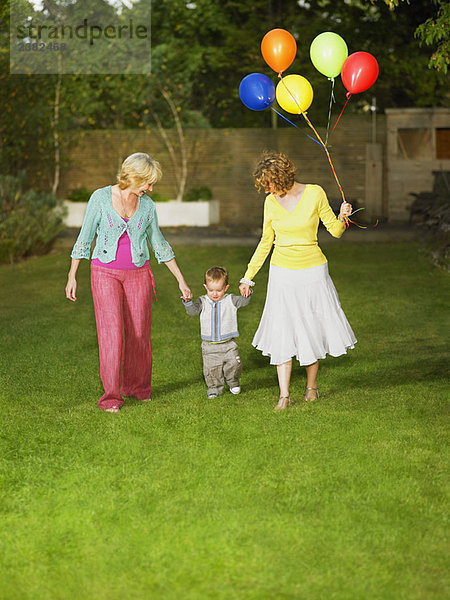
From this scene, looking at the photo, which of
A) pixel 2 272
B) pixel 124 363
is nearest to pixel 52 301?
pixel 2 272

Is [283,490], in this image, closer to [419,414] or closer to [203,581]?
[203,581]

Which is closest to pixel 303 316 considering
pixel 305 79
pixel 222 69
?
pixel 305 79

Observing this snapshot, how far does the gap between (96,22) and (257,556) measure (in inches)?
920

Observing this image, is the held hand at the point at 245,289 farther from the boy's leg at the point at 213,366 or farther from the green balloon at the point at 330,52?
the green balloon at the point at 330,52

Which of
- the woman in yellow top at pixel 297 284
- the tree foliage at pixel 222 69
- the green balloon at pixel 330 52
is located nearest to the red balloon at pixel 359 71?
the green balloon at pixel 330 52

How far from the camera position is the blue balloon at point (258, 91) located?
683 cm

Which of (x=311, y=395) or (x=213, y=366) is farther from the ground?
(x=213, y=366)

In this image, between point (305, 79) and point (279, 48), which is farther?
point (279, 48)

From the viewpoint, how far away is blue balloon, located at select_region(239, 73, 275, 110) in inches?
269

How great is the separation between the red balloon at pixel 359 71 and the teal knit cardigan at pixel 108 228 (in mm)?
1969

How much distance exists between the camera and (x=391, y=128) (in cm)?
2188

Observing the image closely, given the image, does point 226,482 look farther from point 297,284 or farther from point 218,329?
point 218,329

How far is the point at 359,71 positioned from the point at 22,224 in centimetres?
1024

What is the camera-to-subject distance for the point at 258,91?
6836 mm
